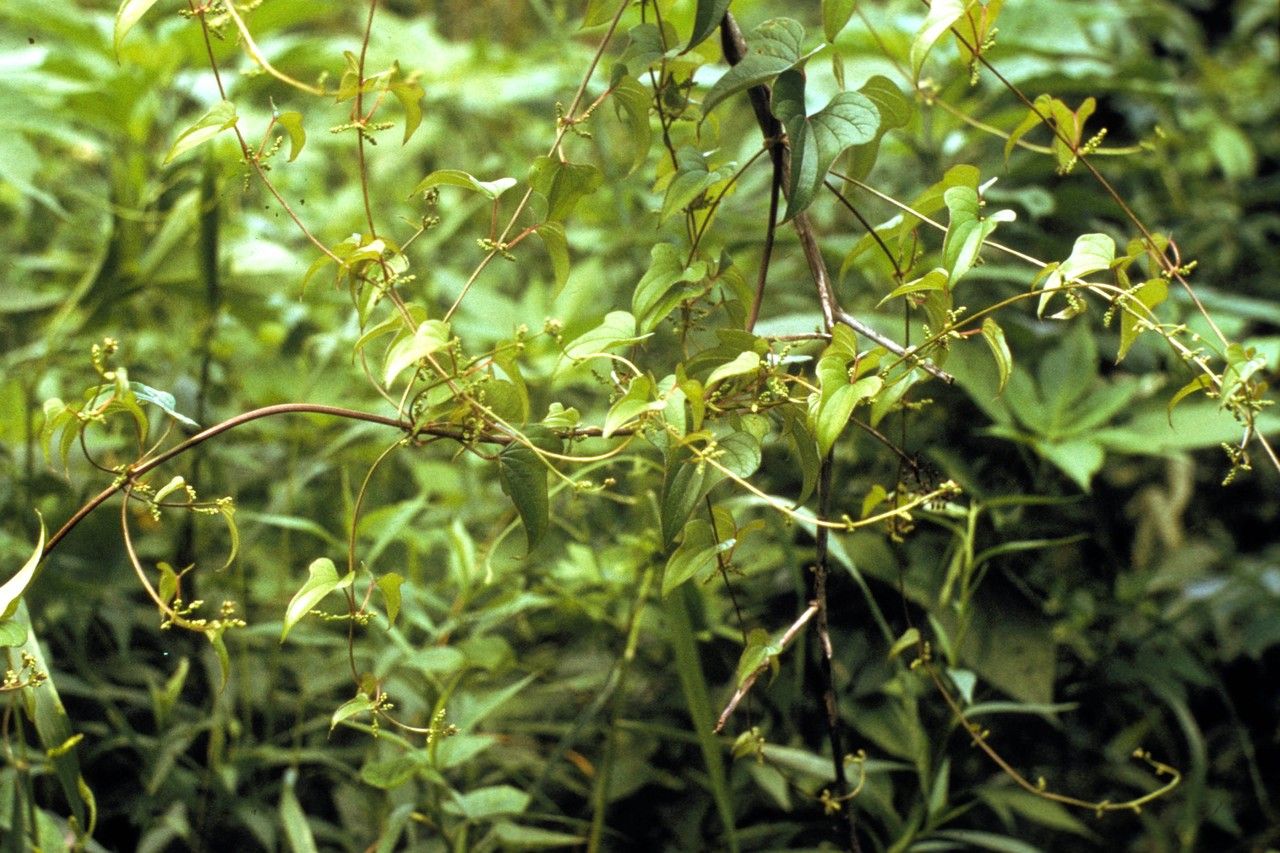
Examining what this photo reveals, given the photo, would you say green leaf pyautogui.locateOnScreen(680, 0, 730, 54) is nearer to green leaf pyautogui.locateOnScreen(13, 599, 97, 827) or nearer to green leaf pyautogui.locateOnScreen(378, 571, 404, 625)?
green leaf pyautogui.locateOnScreen(378, 571, 404, 625)

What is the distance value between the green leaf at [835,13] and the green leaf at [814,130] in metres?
0.04

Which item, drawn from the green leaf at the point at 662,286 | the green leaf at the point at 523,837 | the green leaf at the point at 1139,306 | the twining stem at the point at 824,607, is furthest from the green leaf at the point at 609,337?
the green leaf at the point at 523,837

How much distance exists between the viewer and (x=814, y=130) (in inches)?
19.7

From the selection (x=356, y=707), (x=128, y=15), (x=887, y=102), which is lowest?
(x=356, y=707)

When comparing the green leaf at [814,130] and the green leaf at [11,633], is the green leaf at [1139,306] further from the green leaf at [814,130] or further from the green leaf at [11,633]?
the green leaf at [11,633]

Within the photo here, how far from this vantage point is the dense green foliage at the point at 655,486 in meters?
0.52

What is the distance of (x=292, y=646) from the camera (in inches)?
40.2

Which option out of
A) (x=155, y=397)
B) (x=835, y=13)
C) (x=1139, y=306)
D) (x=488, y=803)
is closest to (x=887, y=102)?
(x=835, y=13)

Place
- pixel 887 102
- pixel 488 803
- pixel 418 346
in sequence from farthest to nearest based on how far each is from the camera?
pixel 488 803 < pixel 887 102 < pixel 418 346

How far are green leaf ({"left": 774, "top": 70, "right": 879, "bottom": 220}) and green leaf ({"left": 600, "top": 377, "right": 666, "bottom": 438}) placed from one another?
0.32ft

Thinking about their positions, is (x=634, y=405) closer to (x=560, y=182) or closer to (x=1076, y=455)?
(x=560, y=182)

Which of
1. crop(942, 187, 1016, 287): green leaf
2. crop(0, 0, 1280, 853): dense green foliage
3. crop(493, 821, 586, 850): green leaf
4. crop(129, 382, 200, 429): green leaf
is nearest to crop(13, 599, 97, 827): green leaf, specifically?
crop(0, 0, 1280, 853): dense green foliage

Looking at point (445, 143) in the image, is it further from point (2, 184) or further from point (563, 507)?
point (563, 507)

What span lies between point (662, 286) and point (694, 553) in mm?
131
